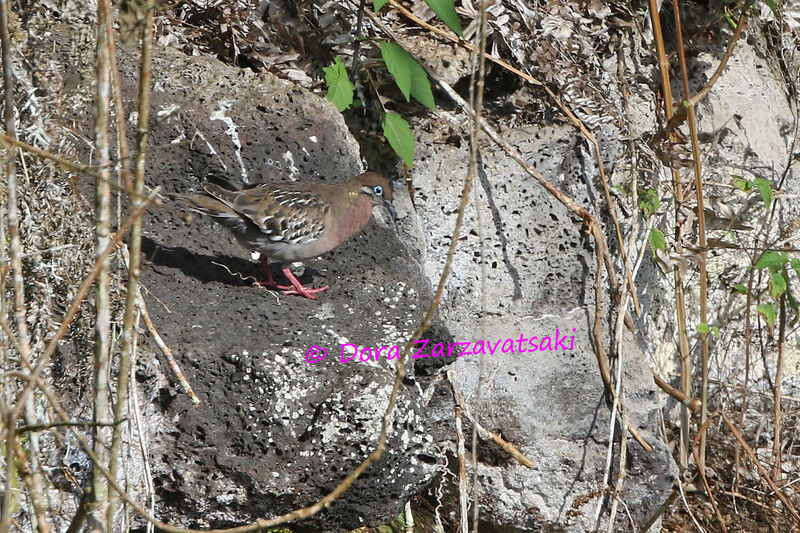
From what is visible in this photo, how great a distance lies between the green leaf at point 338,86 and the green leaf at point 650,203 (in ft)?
5.90

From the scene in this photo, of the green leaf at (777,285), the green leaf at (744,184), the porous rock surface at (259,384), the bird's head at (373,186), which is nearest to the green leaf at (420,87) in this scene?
the bird's head at (373,186)

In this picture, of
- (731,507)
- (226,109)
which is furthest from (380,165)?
(731,507)

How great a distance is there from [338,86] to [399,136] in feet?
1.39

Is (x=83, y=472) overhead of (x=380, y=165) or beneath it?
beneath

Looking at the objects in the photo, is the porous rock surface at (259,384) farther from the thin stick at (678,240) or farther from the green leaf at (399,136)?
the thin stick at (678,240)

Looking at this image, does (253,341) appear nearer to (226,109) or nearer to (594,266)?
(226,109)

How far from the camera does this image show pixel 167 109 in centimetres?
403

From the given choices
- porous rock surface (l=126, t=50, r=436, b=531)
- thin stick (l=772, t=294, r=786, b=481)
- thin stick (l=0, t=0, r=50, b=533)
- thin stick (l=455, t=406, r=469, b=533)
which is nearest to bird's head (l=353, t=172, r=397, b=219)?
porous rock surface (l=126, t=50, r=436, b=531)

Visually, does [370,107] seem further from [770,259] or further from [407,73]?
[770,259]

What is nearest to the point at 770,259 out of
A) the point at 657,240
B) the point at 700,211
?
the point at 700,211

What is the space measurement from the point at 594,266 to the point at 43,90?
3.00 meters

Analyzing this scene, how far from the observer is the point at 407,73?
4176 millimetres

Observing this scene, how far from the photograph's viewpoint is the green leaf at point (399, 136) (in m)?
4.31

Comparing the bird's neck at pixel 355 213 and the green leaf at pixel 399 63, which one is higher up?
the green leaf at pixel 399 63
